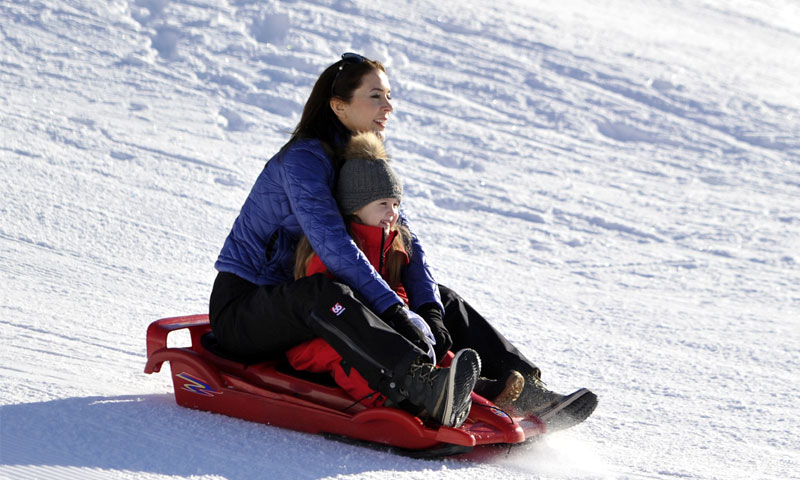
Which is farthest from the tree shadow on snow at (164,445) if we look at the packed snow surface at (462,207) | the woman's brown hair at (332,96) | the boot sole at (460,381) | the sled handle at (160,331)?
the woman's brown hair at (332,96)

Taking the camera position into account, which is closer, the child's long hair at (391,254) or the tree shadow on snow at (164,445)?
the tree shadow on snow at (164,445)

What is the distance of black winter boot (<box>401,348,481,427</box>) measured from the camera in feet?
8.53

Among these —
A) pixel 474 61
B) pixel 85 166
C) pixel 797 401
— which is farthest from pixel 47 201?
pixel 474 61

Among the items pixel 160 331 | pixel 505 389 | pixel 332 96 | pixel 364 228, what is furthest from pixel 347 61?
pixel 505 389

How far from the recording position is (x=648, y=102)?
10.0 m

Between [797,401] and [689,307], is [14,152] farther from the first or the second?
[797,401]

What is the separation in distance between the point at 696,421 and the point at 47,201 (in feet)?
12.1

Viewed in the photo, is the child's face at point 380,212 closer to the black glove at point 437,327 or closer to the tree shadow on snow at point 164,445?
the black glove at point 437,327

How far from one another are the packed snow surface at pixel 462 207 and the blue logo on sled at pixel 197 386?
9 centimetres

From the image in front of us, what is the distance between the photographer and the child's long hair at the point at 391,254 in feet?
9.68

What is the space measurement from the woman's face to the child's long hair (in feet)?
1.17

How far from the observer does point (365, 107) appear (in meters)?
3.24

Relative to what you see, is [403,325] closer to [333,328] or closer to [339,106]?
[333,328]

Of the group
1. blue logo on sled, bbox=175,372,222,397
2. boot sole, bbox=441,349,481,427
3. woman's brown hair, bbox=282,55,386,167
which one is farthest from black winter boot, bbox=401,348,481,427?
woman's brown hair, bbox=282,55,386,167
